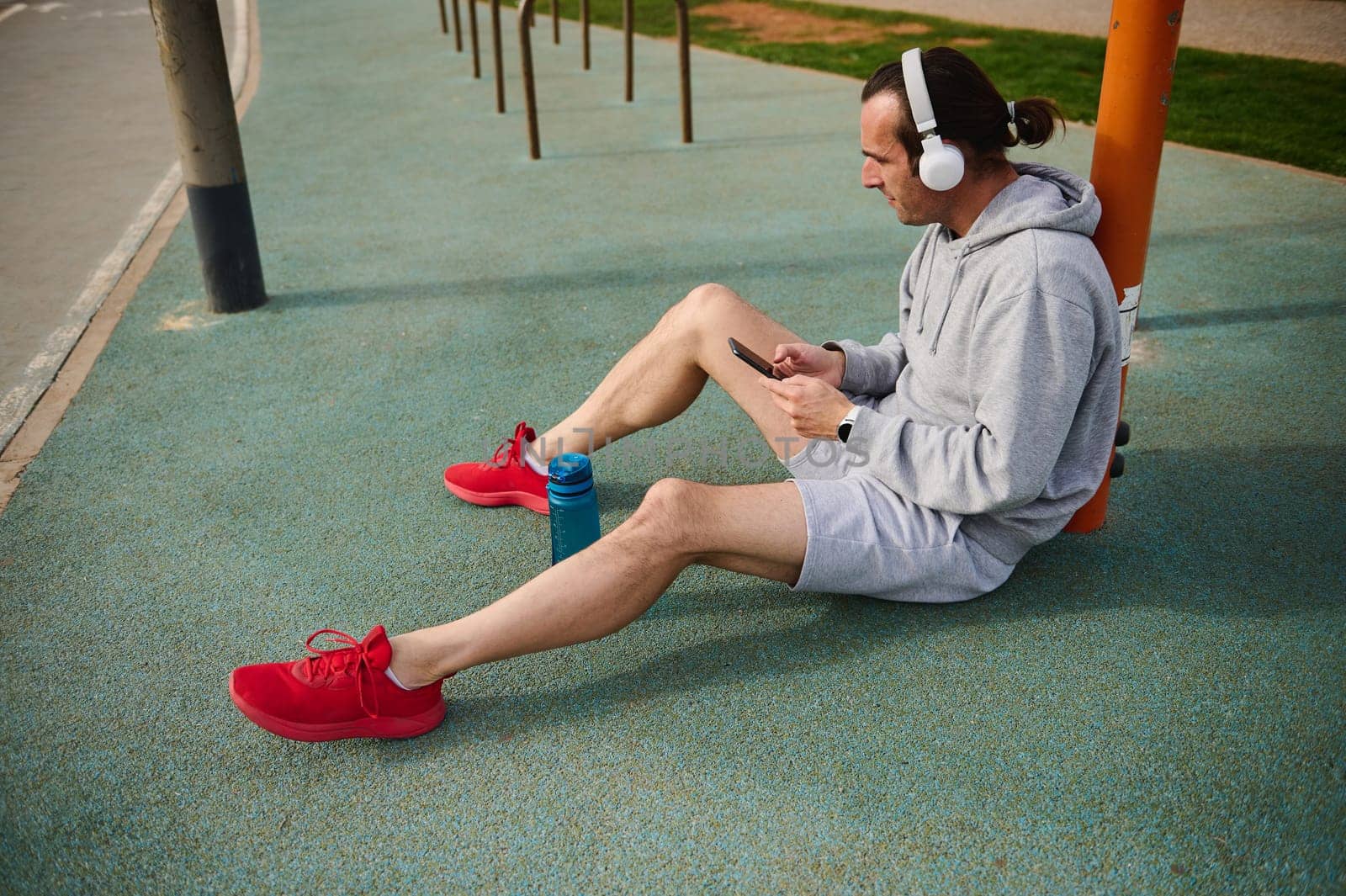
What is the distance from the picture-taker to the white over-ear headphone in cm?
216

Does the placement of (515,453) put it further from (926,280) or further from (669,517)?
(926,280)

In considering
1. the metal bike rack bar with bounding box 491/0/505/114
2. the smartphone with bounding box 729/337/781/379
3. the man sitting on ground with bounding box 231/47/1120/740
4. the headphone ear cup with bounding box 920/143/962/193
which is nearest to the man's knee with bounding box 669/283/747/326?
the smartphone with bounding box 729/337/781/379

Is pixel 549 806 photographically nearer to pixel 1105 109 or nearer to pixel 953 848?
pixel 953 848

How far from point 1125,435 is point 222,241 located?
3613mm

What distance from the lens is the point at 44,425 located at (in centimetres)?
363

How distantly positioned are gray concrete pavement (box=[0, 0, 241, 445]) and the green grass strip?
514 centimetres

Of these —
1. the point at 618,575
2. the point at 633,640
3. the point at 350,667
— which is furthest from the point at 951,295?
the point at 350,667

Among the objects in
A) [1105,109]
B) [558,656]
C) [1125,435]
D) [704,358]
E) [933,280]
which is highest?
[1105,109]

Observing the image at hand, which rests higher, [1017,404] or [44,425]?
[1017,404]

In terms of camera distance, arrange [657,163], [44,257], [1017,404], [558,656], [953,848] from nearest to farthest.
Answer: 1. [953,848]
2. [1017,404]
3. [558,656]
4. [44,257]
5. [657,163]

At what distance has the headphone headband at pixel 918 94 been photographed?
2.16 meters

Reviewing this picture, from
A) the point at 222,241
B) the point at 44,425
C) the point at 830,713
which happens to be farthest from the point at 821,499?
the point at 222,241

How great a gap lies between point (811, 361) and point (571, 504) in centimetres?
71

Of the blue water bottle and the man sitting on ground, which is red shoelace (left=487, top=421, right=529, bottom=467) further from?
the man sitting on ground
